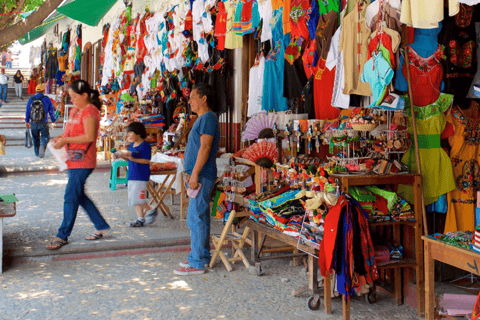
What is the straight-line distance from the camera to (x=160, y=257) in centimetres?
524

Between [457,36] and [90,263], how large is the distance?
3.78m

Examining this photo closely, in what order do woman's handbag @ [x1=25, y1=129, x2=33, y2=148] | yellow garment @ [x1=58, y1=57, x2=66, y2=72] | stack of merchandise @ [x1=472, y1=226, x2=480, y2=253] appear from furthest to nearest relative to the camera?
yellow garment @ [x1=58, y1=57, x2=66, y2=72], woman's handbag @ [x1=25, y1=129, x2=33, y2=148], stack of merchandise @ [x1=472, y1=226, x2=480, y2=253]

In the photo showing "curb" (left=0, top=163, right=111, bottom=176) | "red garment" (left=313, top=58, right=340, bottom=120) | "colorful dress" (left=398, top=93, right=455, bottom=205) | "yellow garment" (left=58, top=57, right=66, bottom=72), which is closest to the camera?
"colorful dress" (left=398, top=93, right=455, bottom=205)

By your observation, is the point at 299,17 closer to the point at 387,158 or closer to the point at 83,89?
the point at 387,158

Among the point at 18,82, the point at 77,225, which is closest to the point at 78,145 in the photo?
the point at 77,225

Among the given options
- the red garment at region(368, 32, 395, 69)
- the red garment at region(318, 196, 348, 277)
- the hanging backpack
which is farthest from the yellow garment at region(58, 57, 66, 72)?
the red garment at region(318, 196, 348, 277)

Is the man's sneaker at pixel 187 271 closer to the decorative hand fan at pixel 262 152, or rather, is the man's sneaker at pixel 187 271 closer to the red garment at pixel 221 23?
the decorative hand fan at pixel 262 152

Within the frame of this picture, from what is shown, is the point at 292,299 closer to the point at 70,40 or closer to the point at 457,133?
the point at 457,133

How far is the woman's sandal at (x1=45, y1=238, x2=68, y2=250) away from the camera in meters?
5.25

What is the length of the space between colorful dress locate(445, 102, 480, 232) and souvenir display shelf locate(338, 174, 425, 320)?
0.50 m

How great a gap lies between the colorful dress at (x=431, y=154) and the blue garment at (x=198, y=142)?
1.58 meters

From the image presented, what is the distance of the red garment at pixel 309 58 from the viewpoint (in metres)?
5.52

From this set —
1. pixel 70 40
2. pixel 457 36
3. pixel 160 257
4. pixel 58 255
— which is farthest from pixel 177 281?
pixel 70 40

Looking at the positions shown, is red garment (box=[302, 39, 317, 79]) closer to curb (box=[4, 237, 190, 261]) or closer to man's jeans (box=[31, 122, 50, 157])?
curb (box=[4, 237, 190, 261])
